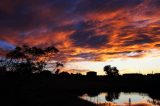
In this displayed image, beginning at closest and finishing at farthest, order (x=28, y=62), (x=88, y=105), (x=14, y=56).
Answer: (x=88, y=105), (x=14, y=56), (x=28, y=62)

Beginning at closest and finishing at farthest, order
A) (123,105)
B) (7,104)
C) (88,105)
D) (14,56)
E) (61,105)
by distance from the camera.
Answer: (7,104), (61,105), (88,105), (123,105), (14,56)

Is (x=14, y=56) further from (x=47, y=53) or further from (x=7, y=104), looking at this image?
(x=7, y=104)

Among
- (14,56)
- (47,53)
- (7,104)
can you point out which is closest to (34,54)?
(47,53)

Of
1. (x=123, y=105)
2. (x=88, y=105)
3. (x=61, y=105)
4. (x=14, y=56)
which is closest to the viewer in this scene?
(x=61, y=105)

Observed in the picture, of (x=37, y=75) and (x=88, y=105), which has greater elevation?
(x=37, y=75)

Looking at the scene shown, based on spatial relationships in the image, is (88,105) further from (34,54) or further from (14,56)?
(34,54)

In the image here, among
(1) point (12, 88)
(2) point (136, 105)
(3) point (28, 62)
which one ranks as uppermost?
(3) point (28, 62)

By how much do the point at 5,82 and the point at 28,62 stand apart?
46287 mm

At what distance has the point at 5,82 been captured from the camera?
50.0 meters

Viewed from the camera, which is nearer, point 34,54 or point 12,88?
point 12,88

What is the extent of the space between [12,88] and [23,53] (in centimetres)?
4886

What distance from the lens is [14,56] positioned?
8881 centimetres

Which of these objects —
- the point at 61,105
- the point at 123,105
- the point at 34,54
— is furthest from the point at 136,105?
the point at 34,54

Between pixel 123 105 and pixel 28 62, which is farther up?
pixel 28 62
